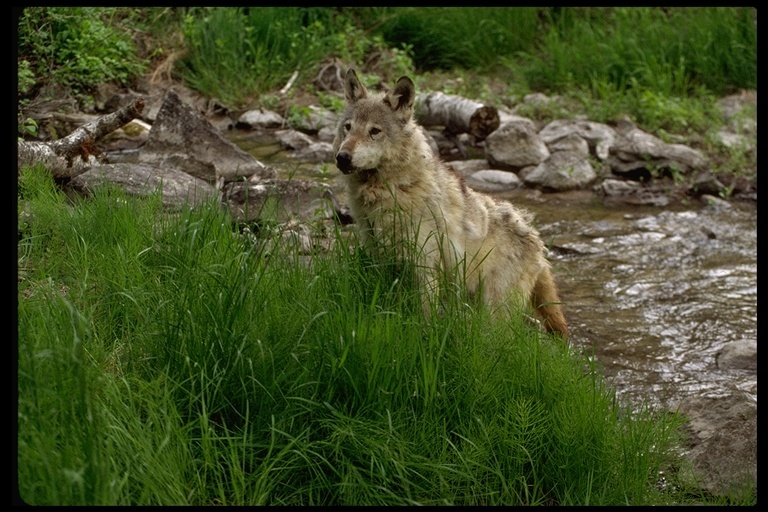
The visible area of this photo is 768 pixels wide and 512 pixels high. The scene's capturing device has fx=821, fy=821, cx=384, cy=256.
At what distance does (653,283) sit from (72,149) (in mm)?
4808

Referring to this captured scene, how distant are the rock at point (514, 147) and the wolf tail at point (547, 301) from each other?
490 centimetres

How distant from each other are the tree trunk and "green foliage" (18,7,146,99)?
390 centimetres

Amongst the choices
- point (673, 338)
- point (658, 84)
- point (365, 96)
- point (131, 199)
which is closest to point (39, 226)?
point (131, 199)

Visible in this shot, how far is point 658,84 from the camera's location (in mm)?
12180

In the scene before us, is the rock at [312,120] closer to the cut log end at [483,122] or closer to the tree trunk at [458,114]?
the tree trunk at [458,114]

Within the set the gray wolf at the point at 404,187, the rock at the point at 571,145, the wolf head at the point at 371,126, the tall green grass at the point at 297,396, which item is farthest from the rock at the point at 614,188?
the tall green grass at the point at 297,396

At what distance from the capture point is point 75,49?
8320mm

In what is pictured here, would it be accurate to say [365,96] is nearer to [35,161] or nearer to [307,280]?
[307,280]

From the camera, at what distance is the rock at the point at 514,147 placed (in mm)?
10383

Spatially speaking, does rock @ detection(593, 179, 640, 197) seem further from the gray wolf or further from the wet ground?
the gray wolf

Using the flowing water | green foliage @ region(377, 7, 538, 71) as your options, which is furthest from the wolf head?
green foliage @ region(377, 7, 538, 71)

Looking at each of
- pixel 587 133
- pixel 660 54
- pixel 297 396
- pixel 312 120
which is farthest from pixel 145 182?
pixel 660 54

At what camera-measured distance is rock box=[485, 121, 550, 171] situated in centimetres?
1038

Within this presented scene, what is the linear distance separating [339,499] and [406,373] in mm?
556
